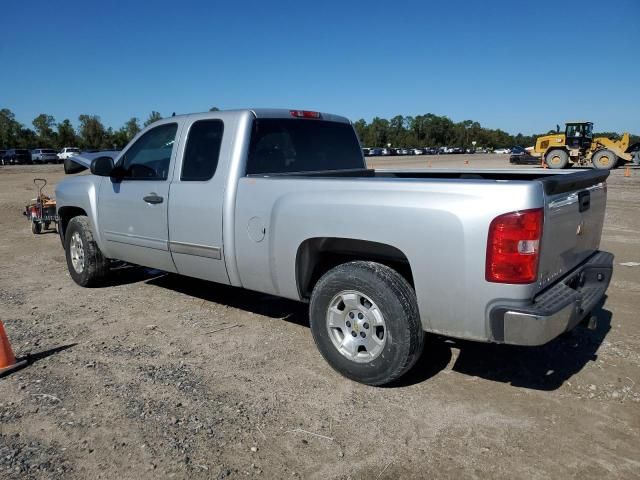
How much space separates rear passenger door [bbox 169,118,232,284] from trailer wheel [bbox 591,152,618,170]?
1132 inches

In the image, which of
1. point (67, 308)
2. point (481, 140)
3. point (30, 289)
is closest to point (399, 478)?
point (67, 308)

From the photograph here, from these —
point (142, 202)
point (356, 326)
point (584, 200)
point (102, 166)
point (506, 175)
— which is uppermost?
point (102, 166)

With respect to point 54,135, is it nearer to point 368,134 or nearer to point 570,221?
point 368,134

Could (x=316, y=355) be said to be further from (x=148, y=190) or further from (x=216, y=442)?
(x=148, y=190)

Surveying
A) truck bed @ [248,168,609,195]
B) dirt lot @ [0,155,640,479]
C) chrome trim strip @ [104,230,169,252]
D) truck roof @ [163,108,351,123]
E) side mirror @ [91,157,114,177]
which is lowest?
dirt lot @ [0,155,640,479]

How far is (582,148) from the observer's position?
29438 millimetres

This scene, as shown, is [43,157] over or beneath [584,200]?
beneath

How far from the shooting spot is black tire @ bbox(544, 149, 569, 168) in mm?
28953

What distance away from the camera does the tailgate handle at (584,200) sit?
3521 millimetres

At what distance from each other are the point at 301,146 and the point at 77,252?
10.6ft

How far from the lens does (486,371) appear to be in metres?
3.97

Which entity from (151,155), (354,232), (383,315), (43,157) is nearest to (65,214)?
(151,155)

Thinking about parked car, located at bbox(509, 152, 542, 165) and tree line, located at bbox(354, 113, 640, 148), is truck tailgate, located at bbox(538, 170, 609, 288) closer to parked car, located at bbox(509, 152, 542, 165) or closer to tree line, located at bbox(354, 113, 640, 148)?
parked car, located at bbox(509, 152, 542, 165)

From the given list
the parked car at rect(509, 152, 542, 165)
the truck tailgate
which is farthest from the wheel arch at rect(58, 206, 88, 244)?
the parked car at rect(509, 152, 542, 165)
